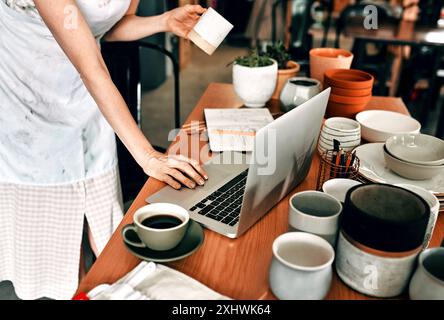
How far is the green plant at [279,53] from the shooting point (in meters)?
1.67

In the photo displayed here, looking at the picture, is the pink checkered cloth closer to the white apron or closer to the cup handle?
the white apron

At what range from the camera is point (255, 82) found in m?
1.52

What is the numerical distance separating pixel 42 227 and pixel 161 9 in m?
3.03

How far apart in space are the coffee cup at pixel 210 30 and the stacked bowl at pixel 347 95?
386mm

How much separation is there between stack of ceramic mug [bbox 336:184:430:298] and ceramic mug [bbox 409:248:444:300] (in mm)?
16

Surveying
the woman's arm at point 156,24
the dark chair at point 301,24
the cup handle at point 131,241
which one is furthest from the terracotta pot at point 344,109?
the dark chair at point 301,24

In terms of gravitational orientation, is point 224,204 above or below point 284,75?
below

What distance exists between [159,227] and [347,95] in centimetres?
85

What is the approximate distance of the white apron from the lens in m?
1.37

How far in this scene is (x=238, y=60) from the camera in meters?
1.56

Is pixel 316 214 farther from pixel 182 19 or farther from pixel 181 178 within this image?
pixel 182 19

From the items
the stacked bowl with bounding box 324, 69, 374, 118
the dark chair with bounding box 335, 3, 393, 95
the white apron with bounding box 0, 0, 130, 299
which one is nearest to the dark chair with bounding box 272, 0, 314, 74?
the dark chair with bounding box 335, 3, 393, 95

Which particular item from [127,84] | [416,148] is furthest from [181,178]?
[127,84]

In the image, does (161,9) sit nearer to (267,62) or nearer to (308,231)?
(267,62)
